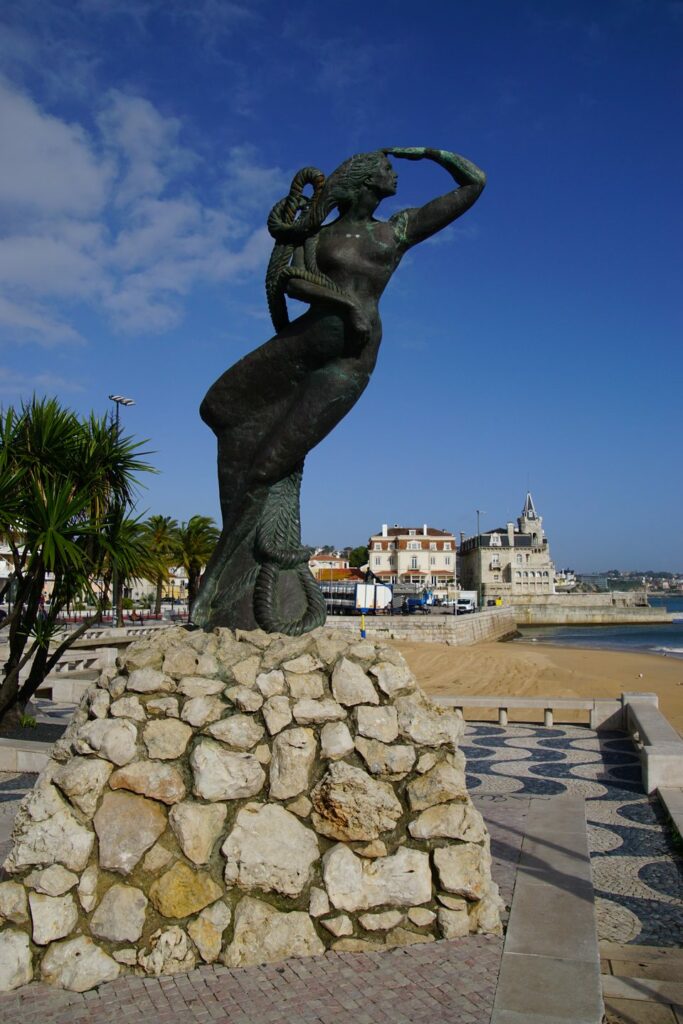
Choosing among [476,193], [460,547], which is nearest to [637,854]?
[476,193]

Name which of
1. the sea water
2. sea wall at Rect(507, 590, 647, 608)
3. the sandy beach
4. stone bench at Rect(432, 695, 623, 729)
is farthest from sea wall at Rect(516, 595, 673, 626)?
stone bench at Rect(432, 695, 623, 729)

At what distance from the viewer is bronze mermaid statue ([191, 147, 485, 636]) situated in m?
5.46

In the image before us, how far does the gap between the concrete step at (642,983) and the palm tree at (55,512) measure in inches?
244

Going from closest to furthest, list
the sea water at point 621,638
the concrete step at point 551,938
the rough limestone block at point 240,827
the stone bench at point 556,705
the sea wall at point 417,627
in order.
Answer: the concrete step at point 551,938 < the rough limestone block at point 240,827 < the stone bench at point 556,705 < the sea wall at point 417,627 < the sea water at point 621,638

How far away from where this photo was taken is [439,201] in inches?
216

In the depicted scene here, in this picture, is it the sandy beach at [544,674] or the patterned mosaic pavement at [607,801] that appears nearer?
the patterned mosaic pavement at [607,801]

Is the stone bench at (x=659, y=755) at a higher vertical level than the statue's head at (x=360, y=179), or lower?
lower

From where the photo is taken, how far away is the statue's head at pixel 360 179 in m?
5.48

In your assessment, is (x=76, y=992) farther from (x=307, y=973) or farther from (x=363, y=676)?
(x=363, y=676)

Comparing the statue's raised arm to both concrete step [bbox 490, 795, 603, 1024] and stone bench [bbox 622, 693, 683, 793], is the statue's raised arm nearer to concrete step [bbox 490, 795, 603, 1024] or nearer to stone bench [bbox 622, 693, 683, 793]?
concrete step [bbox 490, 795, 603, 1024]

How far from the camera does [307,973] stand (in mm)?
3793

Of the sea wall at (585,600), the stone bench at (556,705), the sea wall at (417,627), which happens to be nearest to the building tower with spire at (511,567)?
the sea wall at (585,600)

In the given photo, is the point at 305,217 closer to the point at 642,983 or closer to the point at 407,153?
the point at 407,153

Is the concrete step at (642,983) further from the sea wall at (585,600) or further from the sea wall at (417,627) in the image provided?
the sea wall at (585,600)
